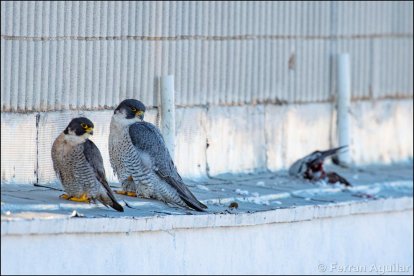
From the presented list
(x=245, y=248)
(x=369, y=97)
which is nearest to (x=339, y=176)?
(x=369, y=97)

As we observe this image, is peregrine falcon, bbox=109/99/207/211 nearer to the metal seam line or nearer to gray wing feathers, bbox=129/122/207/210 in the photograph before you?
gray wing feathers, bbox=129/122/207/210

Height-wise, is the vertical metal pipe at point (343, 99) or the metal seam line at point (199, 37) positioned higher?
the metal seam line at point (199, 37)

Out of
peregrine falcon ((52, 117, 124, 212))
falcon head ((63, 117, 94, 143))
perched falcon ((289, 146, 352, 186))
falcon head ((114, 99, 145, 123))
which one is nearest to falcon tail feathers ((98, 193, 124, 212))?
peregrine falcon ((52, 117, 124, 212))

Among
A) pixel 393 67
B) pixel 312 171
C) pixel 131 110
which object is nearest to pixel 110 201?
pixel 131 110

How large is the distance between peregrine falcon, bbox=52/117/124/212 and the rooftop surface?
0.10 m

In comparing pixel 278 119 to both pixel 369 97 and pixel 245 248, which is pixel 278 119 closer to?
pixel 369 97

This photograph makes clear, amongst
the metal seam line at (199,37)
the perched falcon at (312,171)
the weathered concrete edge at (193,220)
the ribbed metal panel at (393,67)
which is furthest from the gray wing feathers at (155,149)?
the ribbed metal panel at (393,67)

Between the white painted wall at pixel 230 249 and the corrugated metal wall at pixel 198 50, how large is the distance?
1672mm

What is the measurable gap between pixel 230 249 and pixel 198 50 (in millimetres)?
2355

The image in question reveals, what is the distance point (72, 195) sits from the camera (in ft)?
31.3

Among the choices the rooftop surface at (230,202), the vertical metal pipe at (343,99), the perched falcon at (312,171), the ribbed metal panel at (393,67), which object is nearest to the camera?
the rooftop surface at (230,202)

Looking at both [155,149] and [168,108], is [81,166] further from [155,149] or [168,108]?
[168,108]

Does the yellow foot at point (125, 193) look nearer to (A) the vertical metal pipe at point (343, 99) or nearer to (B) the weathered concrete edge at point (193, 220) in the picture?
(B) the weathered concrete edge at point (193, 220)

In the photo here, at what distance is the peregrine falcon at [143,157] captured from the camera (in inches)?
399
